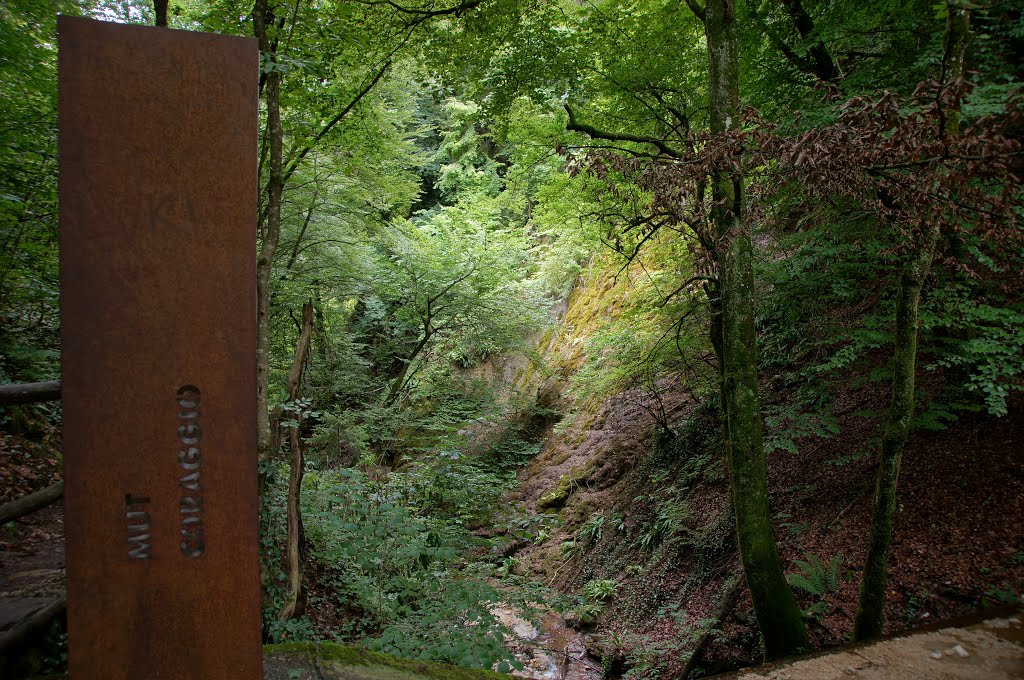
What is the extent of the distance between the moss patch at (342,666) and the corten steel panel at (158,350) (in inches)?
50.0

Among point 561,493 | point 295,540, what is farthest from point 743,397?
point 561,493

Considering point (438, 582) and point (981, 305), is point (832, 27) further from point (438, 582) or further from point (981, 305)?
point (438, 582)

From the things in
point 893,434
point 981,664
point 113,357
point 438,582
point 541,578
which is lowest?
point 541,578

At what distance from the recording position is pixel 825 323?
5.71 m

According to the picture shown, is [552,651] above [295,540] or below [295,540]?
below

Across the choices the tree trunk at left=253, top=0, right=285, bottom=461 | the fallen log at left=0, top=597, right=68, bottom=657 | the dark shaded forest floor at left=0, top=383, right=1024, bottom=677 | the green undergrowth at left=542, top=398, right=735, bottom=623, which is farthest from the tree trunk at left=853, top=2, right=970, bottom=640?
the tree trunk at left=253, top=0, right=285, bottom=461

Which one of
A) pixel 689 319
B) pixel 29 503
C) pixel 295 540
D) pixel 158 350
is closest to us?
pixel 158 350

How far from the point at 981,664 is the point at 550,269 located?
12.2 meters

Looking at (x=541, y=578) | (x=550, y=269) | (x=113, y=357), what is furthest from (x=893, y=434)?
(x=550, y=269)

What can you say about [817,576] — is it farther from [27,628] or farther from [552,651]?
[27,628]

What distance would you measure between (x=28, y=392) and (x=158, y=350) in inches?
19.5

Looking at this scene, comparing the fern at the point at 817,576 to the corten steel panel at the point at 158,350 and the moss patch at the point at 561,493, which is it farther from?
the moss patch at the point at 561,493

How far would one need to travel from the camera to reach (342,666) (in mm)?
2734

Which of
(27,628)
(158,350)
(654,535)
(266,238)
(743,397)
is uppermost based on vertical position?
(266,238)
